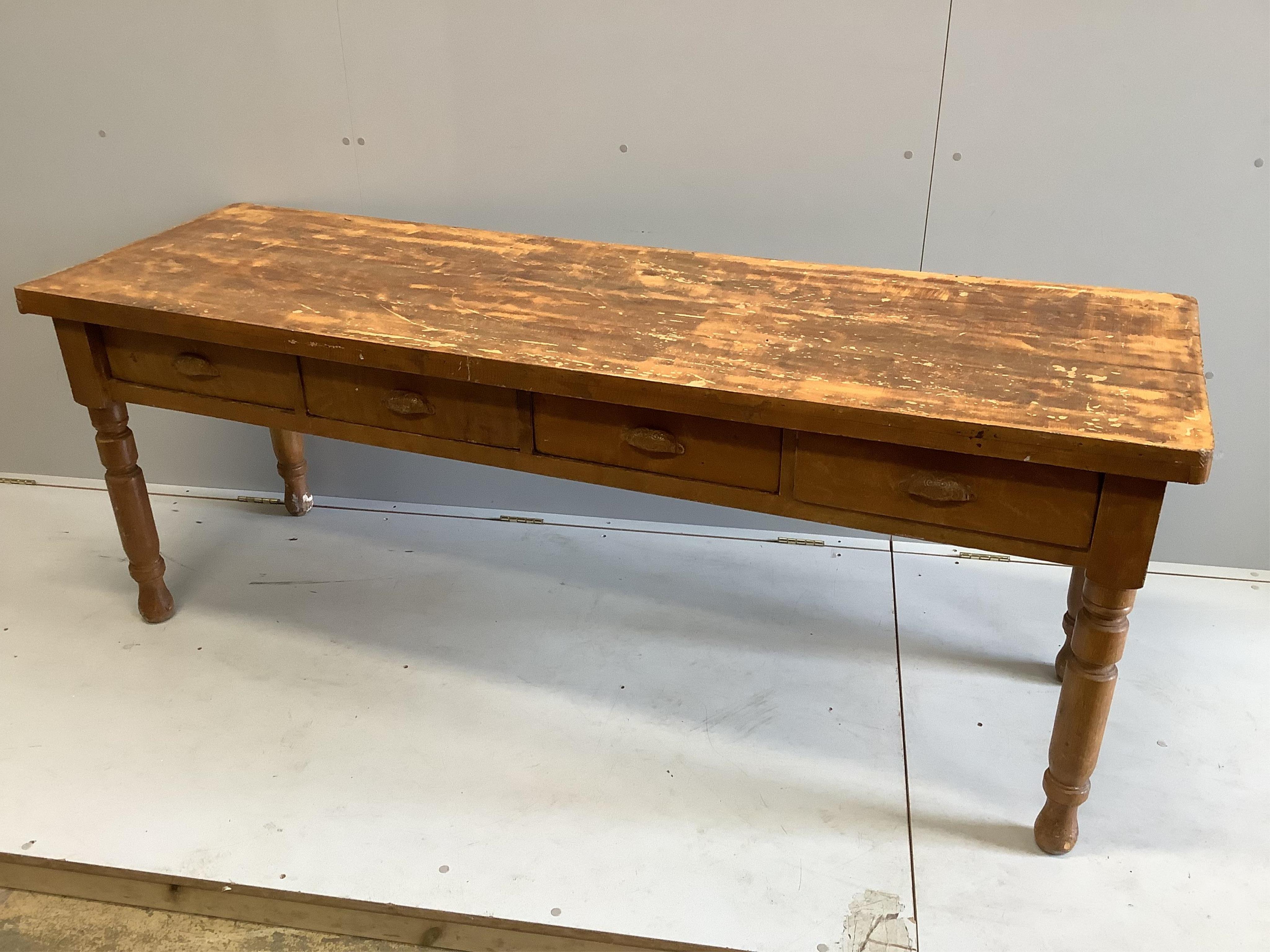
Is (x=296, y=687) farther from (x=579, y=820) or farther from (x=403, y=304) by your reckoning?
(x=403, y=304)

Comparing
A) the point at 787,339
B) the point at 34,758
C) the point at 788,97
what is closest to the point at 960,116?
the point at 788,97

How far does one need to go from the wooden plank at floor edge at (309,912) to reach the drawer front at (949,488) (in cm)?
68

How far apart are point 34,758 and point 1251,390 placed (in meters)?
2.45

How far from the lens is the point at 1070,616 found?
203cm

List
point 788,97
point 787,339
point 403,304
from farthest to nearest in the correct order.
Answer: point 788,97
point 403,304
point 787,339

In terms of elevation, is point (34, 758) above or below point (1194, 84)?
below

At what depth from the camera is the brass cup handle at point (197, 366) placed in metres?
1.91

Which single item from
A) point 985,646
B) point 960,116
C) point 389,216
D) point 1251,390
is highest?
point 960,116

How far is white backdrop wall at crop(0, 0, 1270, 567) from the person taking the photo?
2.04 metres

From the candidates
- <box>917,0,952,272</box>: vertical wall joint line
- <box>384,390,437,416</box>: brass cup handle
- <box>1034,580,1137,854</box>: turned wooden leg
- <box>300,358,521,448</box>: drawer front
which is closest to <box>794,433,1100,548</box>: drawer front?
<box>1034,580,1137,854</box>: turned wooden leg

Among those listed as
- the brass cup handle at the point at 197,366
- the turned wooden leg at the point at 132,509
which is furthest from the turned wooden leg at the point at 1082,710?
the turned wooden leg at the point at 132,509

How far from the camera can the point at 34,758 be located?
191 centimetres

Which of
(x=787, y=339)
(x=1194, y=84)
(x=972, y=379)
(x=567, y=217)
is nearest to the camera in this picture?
(x=972, y=379)

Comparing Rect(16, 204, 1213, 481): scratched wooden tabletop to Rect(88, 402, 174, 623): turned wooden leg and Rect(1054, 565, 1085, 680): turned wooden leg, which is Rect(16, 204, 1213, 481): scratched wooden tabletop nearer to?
Rect(88, 402, 174, 623): turned wooden leg
